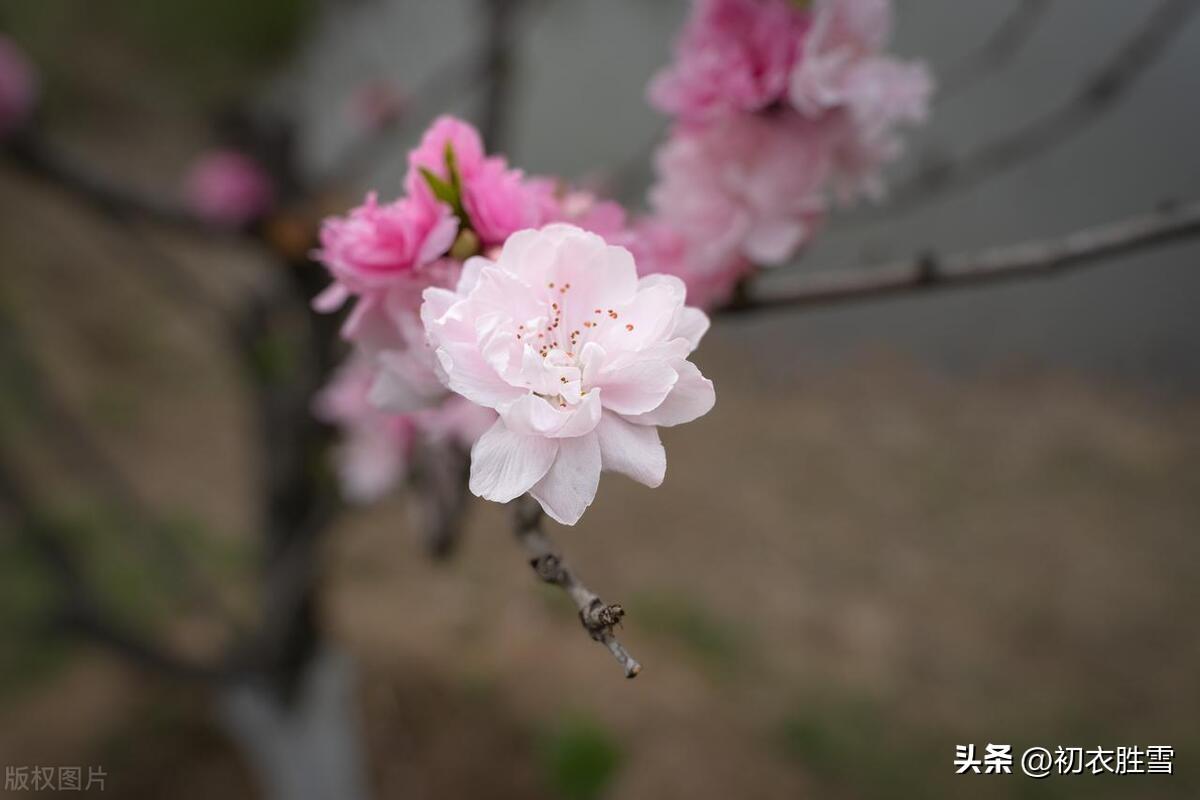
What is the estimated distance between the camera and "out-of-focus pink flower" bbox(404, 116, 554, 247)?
14.0 inches

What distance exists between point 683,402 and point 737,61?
26 cm

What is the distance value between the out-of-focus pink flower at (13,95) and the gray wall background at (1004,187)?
2193 mm

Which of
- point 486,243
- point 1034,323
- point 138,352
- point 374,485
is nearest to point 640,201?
point 374,485

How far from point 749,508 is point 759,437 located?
55cm

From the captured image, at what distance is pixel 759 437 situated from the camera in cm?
354

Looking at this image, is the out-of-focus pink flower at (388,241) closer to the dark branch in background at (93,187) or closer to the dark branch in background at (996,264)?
the dark branch in background at (996,264)

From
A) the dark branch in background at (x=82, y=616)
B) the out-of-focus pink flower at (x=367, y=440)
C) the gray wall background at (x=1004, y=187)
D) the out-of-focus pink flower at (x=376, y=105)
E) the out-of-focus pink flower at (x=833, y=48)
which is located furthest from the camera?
the gray wall background at (x=1004, y=187)

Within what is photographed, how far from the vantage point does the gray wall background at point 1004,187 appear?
12.4 ft

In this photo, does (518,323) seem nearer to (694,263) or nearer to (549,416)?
(549,416)

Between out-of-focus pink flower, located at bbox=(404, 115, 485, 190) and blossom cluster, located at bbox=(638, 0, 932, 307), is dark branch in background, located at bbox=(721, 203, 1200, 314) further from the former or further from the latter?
out-of-focus pink flower, located at bbox=(404, 115, 485, 190)

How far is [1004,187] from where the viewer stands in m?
4.26

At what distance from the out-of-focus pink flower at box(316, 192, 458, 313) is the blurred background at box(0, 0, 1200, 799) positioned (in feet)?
1.21

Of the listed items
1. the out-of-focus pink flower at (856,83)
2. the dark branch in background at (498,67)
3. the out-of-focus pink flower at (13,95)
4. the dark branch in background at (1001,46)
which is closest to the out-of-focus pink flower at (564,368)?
the out-of-focus pink flower at (856,83)

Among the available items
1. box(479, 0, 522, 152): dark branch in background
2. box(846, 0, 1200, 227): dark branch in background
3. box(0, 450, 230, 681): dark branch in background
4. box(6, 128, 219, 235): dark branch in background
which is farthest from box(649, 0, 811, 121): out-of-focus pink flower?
box(0, 450, 230, 681): dark branch in background
